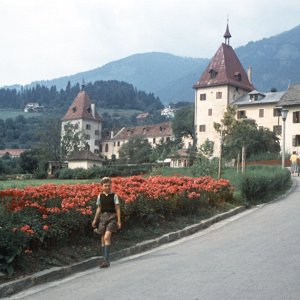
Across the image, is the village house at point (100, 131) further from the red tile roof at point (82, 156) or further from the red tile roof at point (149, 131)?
the red tile roof at point (82, 156)

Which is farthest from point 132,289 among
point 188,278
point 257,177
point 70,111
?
point 70,111

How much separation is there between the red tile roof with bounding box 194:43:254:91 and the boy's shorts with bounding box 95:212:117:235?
247 feet

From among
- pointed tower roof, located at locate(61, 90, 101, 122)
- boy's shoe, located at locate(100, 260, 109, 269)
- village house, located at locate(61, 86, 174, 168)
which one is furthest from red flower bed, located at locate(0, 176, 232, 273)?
pointed tower roof, located at locate(61, 90, 101, 122)

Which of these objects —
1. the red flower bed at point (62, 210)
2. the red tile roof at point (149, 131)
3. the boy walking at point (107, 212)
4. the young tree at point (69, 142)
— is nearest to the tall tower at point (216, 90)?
the young tree at point (69, 142)

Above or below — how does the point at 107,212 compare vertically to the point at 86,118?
below

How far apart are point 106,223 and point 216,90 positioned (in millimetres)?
76440

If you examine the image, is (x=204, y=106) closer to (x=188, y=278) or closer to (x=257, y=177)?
(x=257, y=177)

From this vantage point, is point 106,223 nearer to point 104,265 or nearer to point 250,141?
point 104,265

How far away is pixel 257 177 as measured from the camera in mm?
19516

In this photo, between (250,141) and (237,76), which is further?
(237,76)

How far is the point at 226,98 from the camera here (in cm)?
8375

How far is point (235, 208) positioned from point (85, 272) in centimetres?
869

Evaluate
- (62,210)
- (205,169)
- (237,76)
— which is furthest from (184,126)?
(62,210)

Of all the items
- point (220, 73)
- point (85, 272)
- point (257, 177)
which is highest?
point (220, 73)
